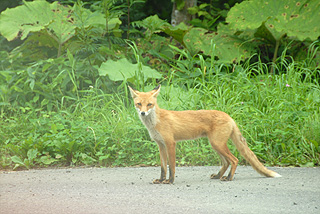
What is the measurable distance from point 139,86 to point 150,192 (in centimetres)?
373

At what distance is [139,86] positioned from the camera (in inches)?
313

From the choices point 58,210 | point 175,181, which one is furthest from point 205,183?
point 58,210

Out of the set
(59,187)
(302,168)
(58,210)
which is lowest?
(302,168)

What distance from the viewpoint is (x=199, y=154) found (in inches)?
248

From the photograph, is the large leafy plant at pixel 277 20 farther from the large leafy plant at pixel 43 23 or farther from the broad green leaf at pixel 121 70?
the large leafy plant at pixel 43 23

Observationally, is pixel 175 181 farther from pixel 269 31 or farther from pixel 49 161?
pixel 269 31

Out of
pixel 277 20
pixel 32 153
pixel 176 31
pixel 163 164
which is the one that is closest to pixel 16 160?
pixel 32 153

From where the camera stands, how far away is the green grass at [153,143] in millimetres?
6215

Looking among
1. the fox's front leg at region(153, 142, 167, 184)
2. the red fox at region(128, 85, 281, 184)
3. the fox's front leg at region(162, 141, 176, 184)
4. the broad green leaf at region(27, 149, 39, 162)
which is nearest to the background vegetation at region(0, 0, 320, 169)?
the broad green leaf at region(27, 149, 39, 162)

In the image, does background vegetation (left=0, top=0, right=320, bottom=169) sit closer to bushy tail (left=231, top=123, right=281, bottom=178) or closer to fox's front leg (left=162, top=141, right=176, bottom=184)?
bushy tail (left=231, top=123, right=281, bottom=178)

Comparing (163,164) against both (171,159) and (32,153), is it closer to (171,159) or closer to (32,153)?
(171,159)

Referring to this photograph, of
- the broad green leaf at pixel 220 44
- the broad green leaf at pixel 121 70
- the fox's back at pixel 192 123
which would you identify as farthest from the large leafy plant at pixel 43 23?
the fox's back at pixel 192 123

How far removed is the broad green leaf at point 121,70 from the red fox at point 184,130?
288cm

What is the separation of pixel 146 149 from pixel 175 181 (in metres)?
1.45
